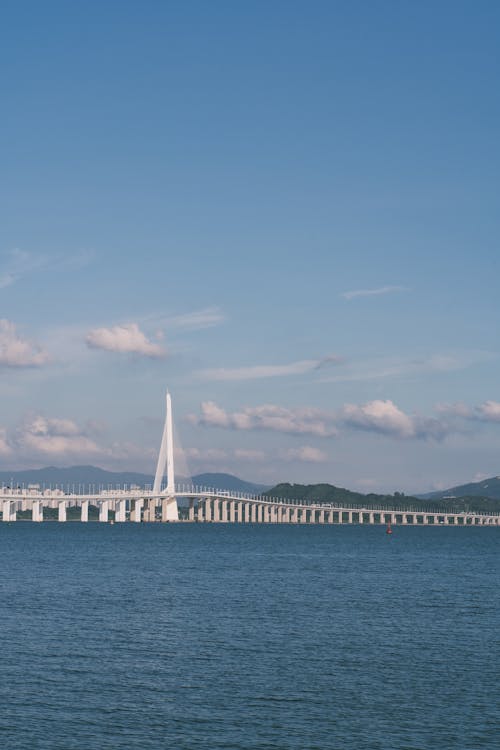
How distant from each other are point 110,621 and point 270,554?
8752cm

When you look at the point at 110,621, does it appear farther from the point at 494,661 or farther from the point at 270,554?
the point at 270,554

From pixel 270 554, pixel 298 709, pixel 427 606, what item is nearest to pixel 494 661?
pixel 298 709

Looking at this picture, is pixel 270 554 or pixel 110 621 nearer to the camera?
pixel 110 621

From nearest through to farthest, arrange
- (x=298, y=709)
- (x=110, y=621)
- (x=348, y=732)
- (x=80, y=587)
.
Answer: (x=348, y=732), (x=298, y=709), (x=110, y=621), (x=80, y=587)

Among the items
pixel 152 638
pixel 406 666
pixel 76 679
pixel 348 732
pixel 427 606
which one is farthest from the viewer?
pixel 427 606

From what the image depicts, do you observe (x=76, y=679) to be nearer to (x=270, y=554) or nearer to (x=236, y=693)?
(x=236, y=693)

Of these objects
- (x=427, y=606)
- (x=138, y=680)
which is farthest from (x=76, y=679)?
(x=427, y=606)

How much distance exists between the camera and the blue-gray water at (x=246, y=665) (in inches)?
1331

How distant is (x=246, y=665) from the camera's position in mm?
45094

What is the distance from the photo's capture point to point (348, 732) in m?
34.0

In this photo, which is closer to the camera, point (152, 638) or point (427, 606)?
point (152, 638)

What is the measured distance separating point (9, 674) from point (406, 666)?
62.1ft

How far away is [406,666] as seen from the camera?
45.7 metres

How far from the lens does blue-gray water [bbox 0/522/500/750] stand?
1331 inches
